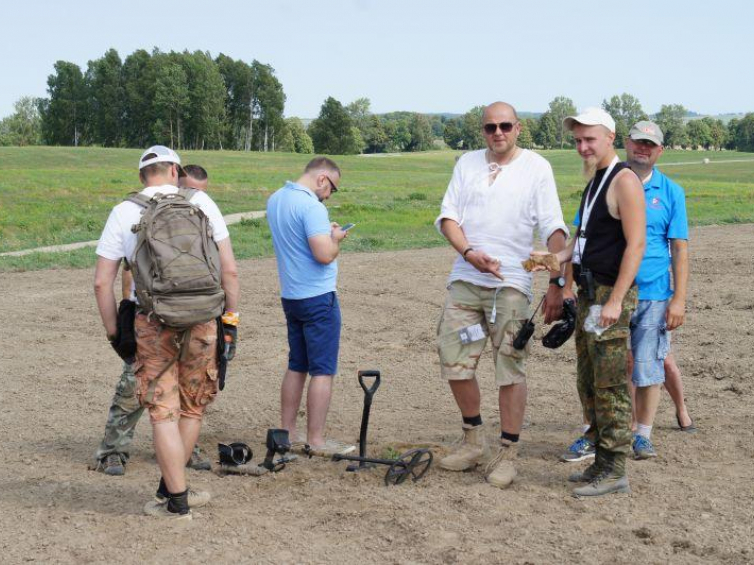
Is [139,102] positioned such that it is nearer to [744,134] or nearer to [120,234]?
[744,134]

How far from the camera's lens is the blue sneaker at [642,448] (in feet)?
19.1

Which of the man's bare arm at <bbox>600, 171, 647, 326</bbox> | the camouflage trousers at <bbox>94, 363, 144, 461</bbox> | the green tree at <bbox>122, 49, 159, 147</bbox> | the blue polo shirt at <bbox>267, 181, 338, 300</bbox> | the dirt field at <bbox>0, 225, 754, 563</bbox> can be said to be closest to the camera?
the dirt field at <bbox>0, 225, 754, 563</bbox>

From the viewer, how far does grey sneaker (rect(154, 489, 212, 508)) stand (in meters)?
5.05

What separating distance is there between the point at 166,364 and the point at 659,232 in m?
3.05

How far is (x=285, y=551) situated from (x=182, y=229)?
167 centimetres

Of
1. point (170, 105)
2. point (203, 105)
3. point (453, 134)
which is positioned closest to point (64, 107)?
point (170, 105)

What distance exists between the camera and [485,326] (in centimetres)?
556

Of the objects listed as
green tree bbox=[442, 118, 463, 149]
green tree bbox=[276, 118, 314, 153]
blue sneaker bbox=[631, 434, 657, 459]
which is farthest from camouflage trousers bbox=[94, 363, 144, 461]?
green tree bbox=[442, 118, 463, 149]

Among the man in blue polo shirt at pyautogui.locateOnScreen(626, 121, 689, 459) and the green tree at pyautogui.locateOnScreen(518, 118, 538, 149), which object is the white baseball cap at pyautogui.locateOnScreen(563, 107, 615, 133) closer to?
the man in blue polo shirt at pyautogui.locateOnScreen(626, 121, 689, 459)

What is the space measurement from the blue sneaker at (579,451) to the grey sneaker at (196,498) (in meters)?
2.26

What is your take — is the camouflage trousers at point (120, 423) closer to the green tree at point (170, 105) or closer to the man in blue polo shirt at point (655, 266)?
the man in blue polo shirt at point (655, 266)

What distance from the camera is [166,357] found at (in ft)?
15.8

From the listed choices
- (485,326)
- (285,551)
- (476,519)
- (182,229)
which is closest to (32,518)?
(285,551)

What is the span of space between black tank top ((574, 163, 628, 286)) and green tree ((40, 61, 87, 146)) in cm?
11275
